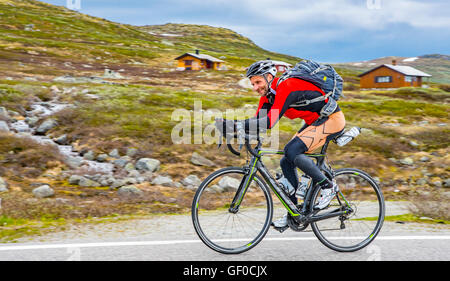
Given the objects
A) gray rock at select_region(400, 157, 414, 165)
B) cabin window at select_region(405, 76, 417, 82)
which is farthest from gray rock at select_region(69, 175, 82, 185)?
cabin window at select_region(405, 76, 417, 82)

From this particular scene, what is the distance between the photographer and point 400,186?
13.8 meters

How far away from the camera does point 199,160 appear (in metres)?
14.9

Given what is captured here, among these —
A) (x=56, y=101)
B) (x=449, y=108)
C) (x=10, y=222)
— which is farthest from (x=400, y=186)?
(x=449, y=108)

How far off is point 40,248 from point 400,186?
12031 mm

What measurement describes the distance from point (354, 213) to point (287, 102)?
6.56 feet

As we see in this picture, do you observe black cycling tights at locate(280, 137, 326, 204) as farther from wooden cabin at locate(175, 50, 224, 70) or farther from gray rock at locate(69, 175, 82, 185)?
wooden cabin at locate(175, 50, 224, 70)

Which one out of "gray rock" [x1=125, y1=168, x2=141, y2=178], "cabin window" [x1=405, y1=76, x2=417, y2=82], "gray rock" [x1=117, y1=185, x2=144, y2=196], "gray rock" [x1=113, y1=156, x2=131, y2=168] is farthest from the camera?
"cabin window" [x1=405, y1=76, x2=417, y2=82]

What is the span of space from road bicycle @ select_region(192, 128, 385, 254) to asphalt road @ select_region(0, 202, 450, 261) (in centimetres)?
19

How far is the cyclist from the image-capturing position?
16.0 ft

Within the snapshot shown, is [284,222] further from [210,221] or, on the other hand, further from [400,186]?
[400,186]

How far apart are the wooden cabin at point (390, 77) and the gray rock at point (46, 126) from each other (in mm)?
86767

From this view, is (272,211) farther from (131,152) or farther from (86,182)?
(131,152)

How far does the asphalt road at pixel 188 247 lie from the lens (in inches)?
196

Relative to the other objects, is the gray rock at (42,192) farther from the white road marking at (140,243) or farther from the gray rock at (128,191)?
the white road marking at (140,243)
